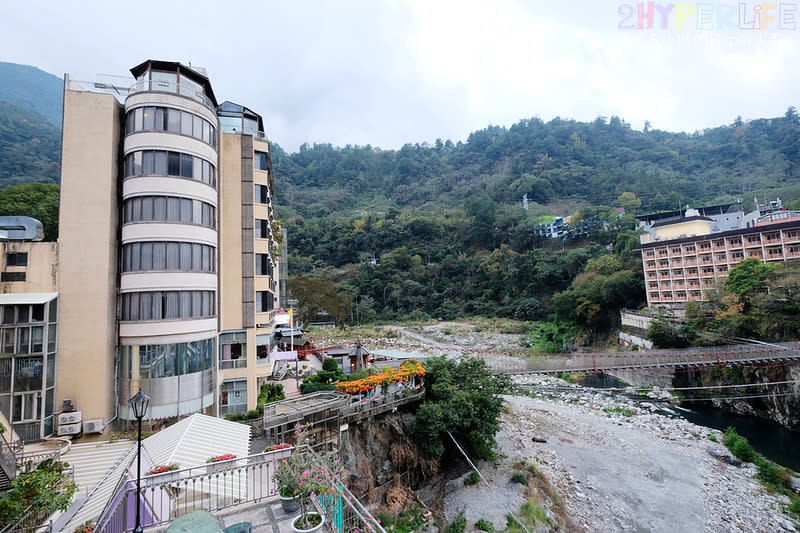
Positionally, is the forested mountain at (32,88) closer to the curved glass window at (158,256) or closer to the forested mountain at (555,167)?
the forested mountain at (555,167)

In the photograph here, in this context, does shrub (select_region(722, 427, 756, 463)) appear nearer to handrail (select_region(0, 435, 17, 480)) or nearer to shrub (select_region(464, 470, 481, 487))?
shrub (select_region(464, 470, 481, 487))

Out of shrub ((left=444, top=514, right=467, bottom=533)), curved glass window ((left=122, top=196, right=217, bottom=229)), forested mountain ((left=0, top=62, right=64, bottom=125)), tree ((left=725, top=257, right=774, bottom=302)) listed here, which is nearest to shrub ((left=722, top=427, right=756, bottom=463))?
tree ((left=725, top=257, right=774, bottom=302))

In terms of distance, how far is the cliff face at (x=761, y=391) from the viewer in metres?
20.0

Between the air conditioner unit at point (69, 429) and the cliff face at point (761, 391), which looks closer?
the air conditioner unit at point (69, 429)

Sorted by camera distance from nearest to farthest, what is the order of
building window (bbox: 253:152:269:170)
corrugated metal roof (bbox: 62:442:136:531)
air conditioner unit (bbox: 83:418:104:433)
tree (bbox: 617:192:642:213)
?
corrugated metal roof (bbox: 62:442:136:531) < air conditioner unit (bbox: 83:418:104:433) < building window (bbox: 253:152:269:170) < tree (bbox: 617:192:642:213)

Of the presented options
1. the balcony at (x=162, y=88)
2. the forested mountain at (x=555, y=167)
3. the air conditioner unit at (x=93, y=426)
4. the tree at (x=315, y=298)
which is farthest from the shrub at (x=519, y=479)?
the forested mountain at (x=555, y=167)

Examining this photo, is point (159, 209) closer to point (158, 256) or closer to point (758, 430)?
point (158, 256)

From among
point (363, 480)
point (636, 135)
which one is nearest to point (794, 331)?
point (363, 480)

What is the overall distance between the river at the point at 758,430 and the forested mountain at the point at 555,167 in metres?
57.9

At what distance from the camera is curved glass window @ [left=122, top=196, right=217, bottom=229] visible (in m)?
12.4

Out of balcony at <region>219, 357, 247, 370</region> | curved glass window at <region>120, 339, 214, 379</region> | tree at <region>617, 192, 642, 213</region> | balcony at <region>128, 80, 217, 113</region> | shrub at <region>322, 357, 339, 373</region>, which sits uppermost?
tree at <region>617, 192, 642, 213</region>

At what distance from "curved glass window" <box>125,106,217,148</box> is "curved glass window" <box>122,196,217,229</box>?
2.32 metres

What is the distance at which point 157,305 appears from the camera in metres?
12.3

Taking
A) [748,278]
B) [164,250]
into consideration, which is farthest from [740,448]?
[164,250]
